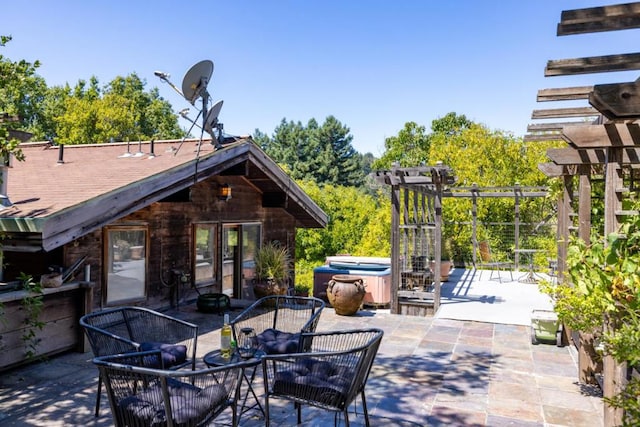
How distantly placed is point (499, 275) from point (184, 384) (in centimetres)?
1085

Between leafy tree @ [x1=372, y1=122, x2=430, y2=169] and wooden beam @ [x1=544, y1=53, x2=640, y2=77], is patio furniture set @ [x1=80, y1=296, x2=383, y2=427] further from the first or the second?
leafy tree @ [x1=372, y1=122, x2=430, y2=169]

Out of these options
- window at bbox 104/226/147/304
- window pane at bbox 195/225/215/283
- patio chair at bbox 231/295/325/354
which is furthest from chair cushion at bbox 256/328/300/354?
window pane at bbox 195/225/215/283

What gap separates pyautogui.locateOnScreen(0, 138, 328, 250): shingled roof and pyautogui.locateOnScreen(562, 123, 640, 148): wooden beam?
4595 millimetres

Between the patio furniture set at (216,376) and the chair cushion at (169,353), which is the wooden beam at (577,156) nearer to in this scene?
the patio furniture set at (216,376)

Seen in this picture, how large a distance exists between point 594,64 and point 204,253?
23.3ft

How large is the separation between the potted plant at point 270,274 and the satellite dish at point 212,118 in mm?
2722

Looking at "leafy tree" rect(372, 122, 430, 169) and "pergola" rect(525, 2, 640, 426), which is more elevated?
"leafy tree" rect(372, 122, 430, 169)

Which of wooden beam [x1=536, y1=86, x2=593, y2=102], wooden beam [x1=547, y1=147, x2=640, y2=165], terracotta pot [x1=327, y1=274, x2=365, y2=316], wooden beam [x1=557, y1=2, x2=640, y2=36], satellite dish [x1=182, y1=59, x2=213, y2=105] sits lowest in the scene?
terracotta pot [x1=327, y1=274, x2=365, y2=316]

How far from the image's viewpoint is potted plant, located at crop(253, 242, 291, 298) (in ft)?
27.3

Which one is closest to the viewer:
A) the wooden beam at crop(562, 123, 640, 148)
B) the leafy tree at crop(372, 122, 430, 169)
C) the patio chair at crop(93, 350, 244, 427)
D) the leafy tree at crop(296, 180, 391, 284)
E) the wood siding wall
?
the patio chair at crop(93, 350, 244, 427)

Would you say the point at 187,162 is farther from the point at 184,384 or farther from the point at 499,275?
the point at 499,275

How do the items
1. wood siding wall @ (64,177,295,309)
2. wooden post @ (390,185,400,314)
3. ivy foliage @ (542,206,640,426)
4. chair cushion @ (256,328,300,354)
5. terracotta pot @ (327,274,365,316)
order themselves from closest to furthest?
1. ivy foliage @ (542,206,640,426)
2. chair cushion @ (256,328,300,354)
3. wood siding wall @ (64,177,295,309)
4. terracotta pot @ (327,274,365,316)
5. wooden post @ (390,185,400,314)

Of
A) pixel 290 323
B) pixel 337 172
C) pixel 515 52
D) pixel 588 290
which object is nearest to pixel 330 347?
pixel 290 323

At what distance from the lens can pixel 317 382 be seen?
10.3 feet
